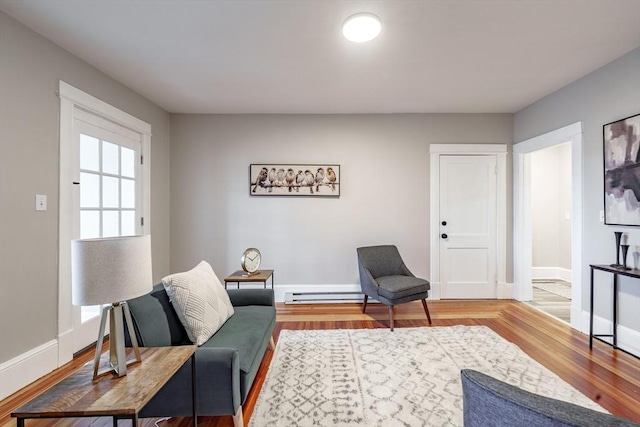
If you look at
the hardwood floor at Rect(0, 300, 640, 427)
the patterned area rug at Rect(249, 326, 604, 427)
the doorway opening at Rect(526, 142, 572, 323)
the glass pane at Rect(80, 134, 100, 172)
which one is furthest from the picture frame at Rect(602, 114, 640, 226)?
the glass pane at Rect(80, 134, 100, 172)

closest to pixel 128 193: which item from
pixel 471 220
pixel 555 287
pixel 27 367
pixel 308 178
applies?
pixel 27 367

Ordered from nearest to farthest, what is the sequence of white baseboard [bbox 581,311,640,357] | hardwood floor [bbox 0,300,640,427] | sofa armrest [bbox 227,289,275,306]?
hardwood floor [bbox 0,300,640,427] < white baseboard [bbox 581,311,640,357] < sofa armrest [bbox 227,289,275,306]

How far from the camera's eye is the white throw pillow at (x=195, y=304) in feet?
5.62

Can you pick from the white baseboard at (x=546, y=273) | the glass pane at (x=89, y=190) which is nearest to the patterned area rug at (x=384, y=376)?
the glass pane at (x=89, y=190)

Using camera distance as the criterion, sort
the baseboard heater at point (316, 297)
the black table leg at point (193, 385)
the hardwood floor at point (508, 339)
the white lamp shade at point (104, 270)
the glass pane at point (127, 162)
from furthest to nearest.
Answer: the baseboard heater at point (316, 297) → the glass pane at point (127, 162) → the hardwood floor at point (508, 339) → the black table leg at point (193, 385) → the white lamp shade at point (104, 270)

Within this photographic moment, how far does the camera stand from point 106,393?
1058mm

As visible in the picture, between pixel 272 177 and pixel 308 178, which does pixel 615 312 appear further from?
pixel 272 177

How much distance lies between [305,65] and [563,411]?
9.03 feet

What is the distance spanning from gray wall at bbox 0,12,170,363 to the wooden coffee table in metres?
1.30

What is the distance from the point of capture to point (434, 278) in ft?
12.9

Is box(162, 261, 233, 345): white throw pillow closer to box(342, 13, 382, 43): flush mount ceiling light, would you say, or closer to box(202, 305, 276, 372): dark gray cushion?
box(202, 305, 276, 372): dark gray cushion

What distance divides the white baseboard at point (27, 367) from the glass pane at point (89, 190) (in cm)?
117

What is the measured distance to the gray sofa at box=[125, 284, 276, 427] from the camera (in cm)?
141

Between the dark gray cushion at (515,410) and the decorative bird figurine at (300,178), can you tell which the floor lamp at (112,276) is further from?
the decorative bird figurine at (300,178)
